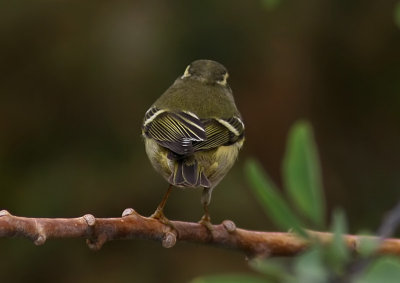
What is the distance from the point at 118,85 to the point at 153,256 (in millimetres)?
1505

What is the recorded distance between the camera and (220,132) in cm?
400

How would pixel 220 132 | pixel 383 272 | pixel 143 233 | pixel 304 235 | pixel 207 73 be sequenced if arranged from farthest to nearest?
pixel 207 73
pixel 220 132
pixel 143 233
pixel 304 235
pixel 383 272

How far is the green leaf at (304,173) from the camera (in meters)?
1.02

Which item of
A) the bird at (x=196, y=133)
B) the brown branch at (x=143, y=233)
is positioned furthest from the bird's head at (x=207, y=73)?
the brown branch at (x=143, y=233)

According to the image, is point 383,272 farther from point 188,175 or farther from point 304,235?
point 188,175

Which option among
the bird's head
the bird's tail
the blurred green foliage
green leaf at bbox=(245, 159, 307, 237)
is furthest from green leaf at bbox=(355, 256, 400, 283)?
the bird's head

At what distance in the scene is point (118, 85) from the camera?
7.55 metres

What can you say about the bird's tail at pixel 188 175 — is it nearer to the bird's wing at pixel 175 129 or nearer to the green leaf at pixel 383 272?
the bird's wing at pixel 175 129

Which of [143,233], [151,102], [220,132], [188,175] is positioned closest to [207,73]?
[220,132]

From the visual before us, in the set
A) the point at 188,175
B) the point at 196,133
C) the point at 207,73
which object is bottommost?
the point at 188,175

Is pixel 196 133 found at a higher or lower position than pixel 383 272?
lower

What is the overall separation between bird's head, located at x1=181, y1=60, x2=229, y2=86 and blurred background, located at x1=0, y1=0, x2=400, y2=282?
231 centimetres

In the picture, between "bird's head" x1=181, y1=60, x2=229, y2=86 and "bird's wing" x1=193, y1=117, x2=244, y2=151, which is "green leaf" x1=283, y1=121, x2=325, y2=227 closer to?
"bird's wing" x1=193, y1=117, x2=244, y2=151

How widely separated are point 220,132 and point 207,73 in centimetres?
82
